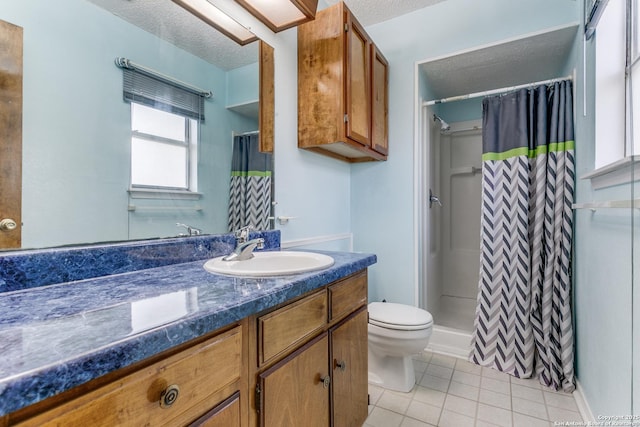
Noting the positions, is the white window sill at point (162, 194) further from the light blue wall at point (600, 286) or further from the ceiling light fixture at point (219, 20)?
the light blue wall at point (600, 286)

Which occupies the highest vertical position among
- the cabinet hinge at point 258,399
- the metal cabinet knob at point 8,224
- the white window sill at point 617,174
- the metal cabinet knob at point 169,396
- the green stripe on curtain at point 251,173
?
the green stripe on curtain at point 251,173

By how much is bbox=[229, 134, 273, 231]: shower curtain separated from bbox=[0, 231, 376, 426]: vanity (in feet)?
0.74

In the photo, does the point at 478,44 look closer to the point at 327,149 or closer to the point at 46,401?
the point at 327,149

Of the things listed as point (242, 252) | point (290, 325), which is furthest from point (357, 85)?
point (290, 325)

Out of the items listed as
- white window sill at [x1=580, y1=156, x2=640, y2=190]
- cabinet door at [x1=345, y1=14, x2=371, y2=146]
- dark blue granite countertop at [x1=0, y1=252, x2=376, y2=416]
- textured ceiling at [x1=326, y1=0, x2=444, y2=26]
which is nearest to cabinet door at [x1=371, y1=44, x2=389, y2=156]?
cabinet door at [x1=345, y1=14, x2=371, y2=146]

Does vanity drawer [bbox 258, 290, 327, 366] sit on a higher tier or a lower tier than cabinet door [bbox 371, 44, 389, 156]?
lower

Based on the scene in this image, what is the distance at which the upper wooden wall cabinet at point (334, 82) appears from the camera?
166 centimetres

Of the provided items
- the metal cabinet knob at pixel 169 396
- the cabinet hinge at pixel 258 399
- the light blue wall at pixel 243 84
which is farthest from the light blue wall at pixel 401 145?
the metal cabinet knob at pixel 169 396

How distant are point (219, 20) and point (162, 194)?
2.74ft

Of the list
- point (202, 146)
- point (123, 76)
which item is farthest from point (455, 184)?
point (123, 76)

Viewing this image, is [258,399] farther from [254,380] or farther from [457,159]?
[457,159]

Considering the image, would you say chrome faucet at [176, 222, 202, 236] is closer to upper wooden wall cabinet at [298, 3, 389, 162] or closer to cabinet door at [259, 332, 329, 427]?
cabinet door at [259, 332, 329, 427]

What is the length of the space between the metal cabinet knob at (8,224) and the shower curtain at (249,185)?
2.38ft

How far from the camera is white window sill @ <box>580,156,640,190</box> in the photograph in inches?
36.8
